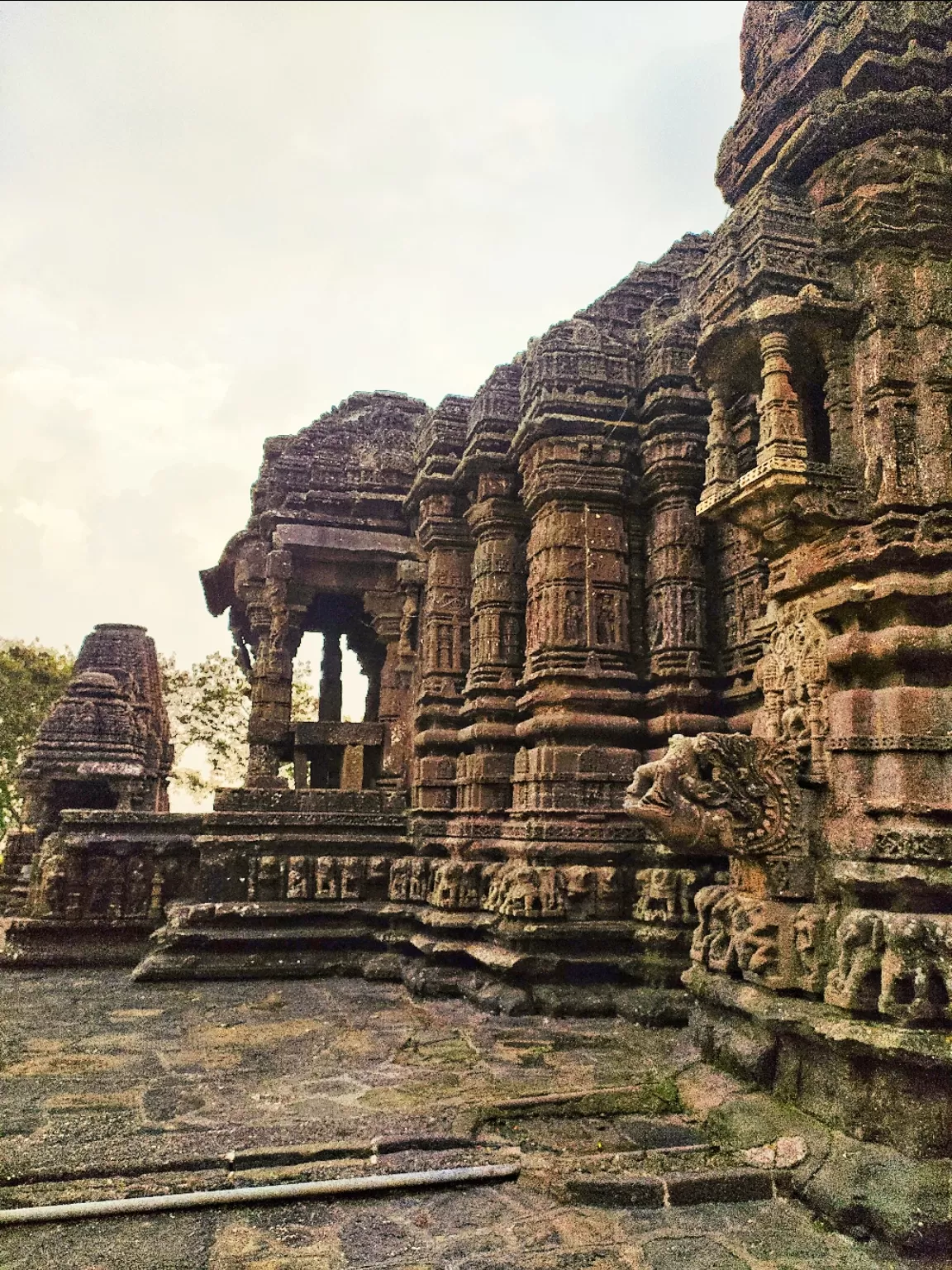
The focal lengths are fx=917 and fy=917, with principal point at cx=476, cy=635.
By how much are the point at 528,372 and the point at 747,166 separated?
354cm

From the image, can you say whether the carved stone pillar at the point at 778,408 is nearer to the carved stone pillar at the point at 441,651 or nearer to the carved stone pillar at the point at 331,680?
the carved stone pillar at the point at 441,651

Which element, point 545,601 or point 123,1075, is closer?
point 123,1075

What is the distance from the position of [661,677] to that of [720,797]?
3655mm

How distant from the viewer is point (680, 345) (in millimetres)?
8797

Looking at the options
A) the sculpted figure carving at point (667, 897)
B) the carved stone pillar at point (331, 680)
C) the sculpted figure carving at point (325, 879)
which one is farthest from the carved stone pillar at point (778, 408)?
the carved stone pillar at point (331, 680)

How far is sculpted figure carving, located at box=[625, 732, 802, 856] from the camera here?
15.6 ft

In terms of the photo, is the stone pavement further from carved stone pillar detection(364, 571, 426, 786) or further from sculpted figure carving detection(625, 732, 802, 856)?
carved stone pillar detection(364, 571, 426, 786)

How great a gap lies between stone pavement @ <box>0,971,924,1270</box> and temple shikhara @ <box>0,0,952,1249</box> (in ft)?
2.35

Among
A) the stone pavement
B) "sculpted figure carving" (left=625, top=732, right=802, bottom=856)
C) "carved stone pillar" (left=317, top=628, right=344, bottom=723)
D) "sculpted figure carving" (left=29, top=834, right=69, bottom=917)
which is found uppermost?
"carved stone pillar" (left=317, top=628, right=344, bottom=723)

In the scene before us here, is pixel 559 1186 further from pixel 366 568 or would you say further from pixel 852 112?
pixel 366 568

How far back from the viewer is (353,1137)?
4.19 m

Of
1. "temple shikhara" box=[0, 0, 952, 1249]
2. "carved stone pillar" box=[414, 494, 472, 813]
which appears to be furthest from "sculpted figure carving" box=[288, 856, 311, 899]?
"carved stone pillar" box=[414, 494, 472, 813]

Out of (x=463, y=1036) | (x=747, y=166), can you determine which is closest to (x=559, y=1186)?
(x=463, y=1036)

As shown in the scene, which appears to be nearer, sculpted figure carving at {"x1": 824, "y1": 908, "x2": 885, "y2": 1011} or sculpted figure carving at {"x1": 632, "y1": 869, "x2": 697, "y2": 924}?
sculpted figure carving at {"x1": 824, "y1": 908, "x2": 885, "y2": 1011}
